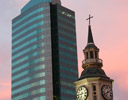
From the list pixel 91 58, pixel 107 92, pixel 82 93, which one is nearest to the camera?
pixel 82 93

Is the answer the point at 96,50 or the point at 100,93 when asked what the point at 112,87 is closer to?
the point at 100,93

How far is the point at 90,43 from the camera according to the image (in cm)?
8438

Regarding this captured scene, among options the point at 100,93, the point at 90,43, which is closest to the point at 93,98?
the point at 100,93

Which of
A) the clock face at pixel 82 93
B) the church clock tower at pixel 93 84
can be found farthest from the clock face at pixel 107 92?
the clock face at pixel 82 93

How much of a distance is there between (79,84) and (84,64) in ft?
14.4

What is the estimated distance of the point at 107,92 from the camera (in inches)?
3054

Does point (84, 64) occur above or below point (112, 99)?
above

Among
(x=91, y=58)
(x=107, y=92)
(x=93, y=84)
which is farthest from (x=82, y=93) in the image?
(x=91, y=58)

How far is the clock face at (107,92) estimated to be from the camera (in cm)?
7700

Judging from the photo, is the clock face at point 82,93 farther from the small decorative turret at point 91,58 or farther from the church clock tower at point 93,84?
the small decorative turret at point 91,58

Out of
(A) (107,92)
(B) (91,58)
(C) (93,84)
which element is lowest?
(A) (107,92)

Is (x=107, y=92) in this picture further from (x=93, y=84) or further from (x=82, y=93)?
(x=82, y=93)

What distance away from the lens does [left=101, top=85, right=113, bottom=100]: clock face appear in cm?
7700

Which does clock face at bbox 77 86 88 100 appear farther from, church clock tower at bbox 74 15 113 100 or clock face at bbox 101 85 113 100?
clock face at bbox 101 85 113 100
